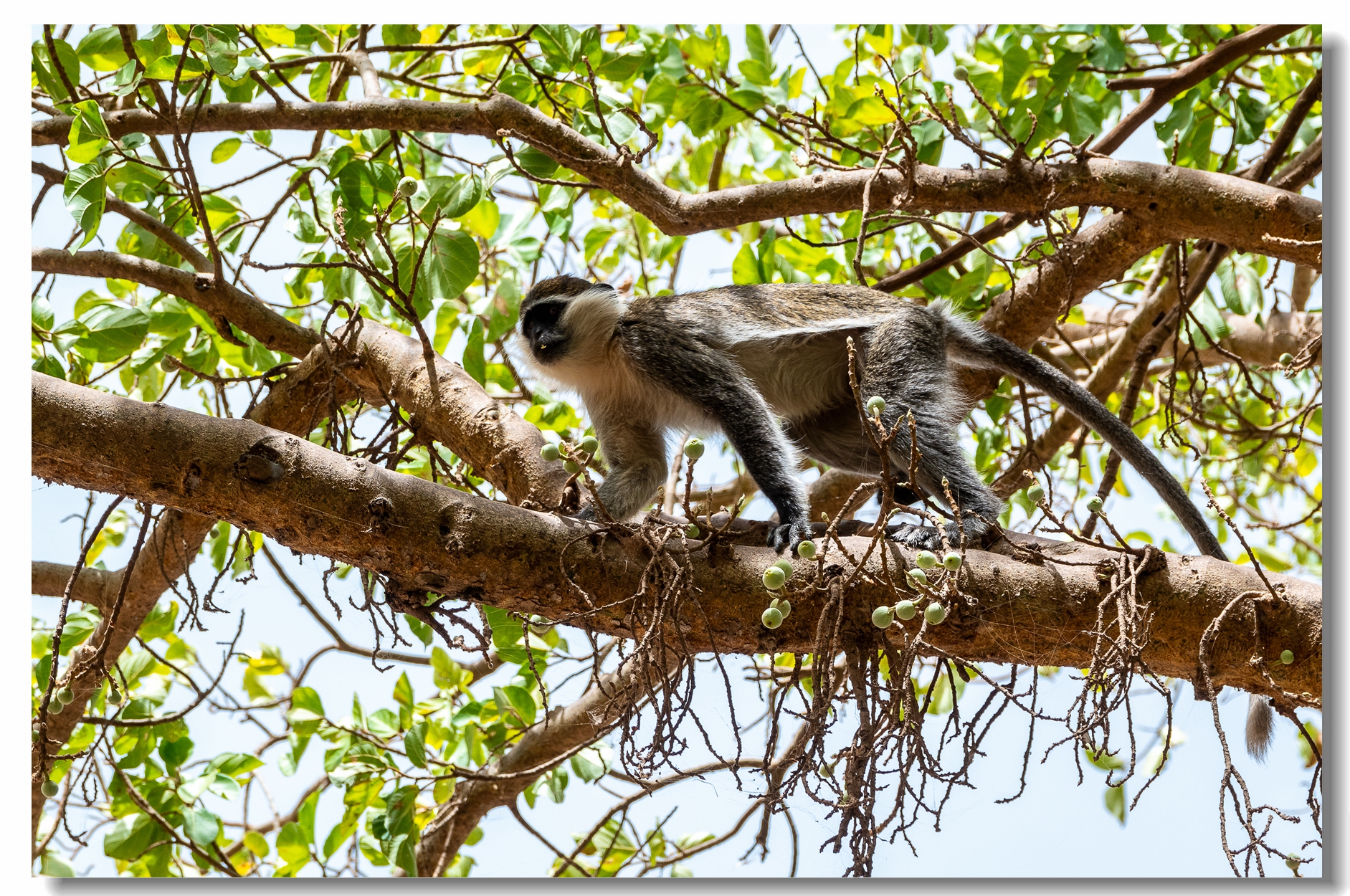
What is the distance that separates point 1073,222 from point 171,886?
10.8 ft

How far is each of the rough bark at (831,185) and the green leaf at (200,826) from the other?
1.70 meters

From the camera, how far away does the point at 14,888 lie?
6.90 feet

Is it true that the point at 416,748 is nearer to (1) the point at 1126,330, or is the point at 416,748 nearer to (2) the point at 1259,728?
(2) the point at 1259,728

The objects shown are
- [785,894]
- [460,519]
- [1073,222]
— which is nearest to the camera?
[460,519]

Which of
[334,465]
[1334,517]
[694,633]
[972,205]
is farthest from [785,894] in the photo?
[972,205]

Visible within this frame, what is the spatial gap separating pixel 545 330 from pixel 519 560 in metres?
1.36

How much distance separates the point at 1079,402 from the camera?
2.82 metres

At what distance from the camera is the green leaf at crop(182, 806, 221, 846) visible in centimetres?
264

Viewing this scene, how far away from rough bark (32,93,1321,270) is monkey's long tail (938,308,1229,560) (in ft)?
1.29

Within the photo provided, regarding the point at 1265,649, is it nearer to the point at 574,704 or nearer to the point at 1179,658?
the point at 1179,658

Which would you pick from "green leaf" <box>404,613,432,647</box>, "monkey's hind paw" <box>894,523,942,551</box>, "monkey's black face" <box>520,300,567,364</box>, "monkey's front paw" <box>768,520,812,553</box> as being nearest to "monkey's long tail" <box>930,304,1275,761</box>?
"monkey's hind paw" <box>894,523,942,551</box>

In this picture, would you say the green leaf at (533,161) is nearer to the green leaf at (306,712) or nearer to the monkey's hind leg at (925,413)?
the monkey's hind leg at (925,413)

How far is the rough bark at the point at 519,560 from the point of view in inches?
74.7

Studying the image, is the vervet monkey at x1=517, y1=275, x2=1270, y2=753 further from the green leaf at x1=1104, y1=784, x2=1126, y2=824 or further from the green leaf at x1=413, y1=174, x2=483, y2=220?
the green leaf at x1=1104, y1=784, x2=1126, y2=824
